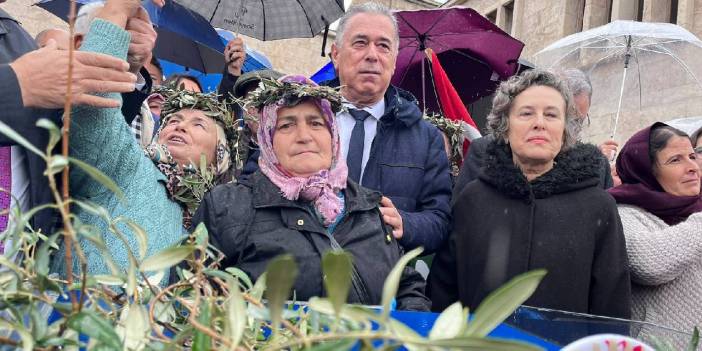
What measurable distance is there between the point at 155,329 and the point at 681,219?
9.22ft

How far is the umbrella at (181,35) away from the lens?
559cm

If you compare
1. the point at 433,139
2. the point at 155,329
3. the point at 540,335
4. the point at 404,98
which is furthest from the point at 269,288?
the point at 404,98

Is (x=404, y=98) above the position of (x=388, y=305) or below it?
above

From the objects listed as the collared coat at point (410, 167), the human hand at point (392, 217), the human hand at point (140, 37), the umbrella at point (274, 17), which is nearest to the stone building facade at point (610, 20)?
the umbrella at point (274, 17)

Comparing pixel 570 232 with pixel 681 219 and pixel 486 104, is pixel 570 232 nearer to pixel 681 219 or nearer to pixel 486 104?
pixel 681 219

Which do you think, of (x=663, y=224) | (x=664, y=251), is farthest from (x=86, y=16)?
(x=663, y=224)

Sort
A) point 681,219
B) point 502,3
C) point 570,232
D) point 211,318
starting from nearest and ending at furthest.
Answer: point 211,318 < point 570,232 < point 681,219 < point 502,3

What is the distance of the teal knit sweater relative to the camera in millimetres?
1943

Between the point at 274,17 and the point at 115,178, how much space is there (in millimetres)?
2737

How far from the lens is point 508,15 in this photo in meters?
17.0

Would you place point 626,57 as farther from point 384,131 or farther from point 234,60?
point 384,131

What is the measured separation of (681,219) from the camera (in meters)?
3.07

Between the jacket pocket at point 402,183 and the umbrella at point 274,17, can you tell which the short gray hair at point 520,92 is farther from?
the umbrella at point 274,17

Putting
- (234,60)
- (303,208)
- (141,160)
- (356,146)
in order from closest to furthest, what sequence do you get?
(141,160) → (303,208) → (356,146) → (234,60)
